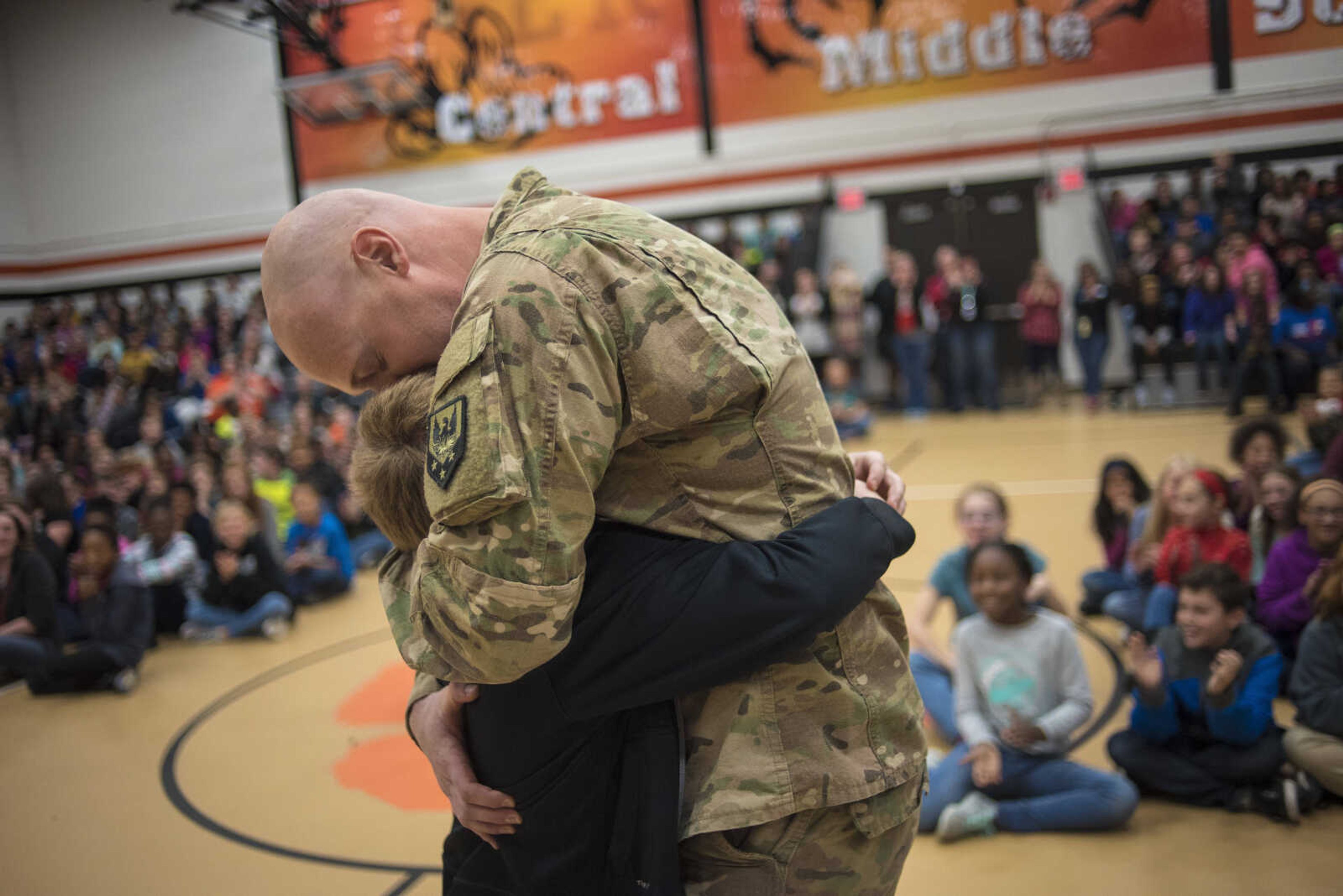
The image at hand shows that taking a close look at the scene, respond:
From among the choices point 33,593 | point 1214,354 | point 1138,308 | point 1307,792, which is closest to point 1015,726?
point 1307,792

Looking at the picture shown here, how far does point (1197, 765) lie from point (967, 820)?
78 centimetres

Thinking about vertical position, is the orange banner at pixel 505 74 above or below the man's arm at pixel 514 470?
above

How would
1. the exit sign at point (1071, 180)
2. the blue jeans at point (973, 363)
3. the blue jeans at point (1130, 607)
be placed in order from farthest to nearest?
1. the exit sign at point (1071, 180)
2. the blue jeans at point (973, 363)
3. the blue jeans at point (1130, 607)

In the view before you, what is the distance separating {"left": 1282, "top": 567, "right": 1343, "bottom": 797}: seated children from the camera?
9.98 ft

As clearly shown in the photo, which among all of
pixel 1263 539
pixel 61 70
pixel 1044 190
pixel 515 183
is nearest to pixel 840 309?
pixel 1044 190

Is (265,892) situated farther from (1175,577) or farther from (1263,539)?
(1263,539)

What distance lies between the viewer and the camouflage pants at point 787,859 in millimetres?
1124

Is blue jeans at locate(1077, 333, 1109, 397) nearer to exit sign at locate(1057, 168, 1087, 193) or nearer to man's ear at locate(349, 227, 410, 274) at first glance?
exit sign at locate(1057, 168, 1087, 193)

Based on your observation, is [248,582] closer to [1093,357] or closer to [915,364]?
[915,364]

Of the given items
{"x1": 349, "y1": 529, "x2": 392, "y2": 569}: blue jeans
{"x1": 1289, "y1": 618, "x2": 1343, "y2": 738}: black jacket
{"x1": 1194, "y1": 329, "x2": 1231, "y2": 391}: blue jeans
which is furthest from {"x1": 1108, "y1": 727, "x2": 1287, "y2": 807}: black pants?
{"x1": 1194, "y1": 329, "x2": 1231, "y2": 391}: blue jeans

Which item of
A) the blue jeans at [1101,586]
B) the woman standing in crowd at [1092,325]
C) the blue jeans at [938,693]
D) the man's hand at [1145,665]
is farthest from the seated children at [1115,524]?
the woman standing in crowd at [1092,325]

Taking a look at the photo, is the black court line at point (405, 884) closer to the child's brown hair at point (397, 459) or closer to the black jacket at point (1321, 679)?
the child's brown hair at point (397, 459)

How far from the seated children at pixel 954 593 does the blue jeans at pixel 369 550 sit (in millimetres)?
4645

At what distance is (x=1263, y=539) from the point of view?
4.35m
